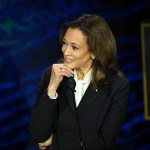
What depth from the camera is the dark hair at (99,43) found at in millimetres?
2203

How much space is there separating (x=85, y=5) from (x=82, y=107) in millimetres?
1665

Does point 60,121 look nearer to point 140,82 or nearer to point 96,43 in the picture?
point 96,43

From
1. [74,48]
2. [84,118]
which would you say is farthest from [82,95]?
[74,48]

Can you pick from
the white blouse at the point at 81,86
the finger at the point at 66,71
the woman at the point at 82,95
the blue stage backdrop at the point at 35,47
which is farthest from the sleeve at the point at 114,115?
the blue stage backdrop at the point at 35,47

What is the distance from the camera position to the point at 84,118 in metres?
2.15

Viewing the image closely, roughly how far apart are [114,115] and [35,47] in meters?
1.60

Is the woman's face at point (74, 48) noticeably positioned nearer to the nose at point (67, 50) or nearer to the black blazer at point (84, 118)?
the nose at point (67, 50)

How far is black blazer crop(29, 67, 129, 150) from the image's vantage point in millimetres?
2105

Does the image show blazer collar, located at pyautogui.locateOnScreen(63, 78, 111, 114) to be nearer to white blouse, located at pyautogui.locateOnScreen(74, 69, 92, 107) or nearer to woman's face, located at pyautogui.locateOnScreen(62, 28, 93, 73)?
white blouse, located at pyautogui.locateOnScreen(74, 69, 92, 107)

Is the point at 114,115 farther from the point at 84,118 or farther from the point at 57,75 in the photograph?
the point at 57,75

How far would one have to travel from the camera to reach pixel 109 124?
2148 mm

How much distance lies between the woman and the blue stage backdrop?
1.31 meters

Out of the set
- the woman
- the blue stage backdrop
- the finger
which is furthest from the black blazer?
the blue stage backdrop

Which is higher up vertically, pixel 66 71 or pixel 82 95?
pixel 66 71
